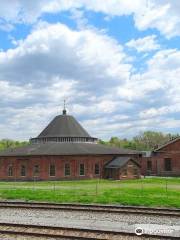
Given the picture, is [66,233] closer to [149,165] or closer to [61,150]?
[61,150]

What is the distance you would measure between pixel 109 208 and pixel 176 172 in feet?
115

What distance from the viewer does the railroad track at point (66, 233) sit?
46.3 ft

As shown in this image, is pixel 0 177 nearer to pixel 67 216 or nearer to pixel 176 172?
pixel 176 172

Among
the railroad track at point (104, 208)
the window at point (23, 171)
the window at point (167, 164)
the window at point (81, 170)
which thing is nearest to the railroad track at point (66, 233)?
the railroad track at point (104, 208)

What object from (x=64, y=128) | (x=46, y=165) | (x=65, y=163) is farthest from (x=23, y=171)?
(x=64, y=128)

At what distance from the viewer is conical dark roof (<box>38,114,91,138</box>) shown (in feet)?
196

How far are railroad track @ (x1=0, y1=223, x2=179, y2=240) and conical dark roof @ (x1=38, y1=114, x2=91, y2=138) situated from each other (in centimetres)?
4327

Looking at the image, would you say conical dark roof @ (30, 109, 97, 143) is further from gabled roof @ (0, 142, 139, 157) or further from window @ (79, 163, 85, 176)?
window @ (79, 163, 85, 176)

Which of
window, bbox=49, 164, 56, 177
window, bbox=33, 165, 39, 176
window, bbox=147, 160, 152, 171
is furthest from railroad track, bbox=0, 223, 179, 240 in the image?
window, bbox=147, 160, 152, 171

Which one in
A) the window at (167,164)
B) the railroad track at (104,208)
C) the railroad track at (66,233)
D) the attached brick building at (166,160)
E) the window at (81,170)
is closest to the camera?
the railroad track at (66,233)

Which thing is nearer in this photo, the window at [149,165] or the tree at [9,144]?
the window at [149,165]

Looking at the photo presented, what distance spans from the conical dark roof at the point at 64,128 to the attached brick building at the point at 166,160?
12.0 metres

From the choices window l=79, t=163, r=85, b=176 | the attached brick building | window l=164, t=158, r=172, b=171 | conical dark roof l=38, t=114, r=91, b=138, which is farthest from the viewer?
conical dark roof l=38, t=114, r=91, b=138

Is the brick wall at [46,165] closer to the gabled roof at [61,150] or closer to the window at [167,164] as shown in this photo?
the gabled roof at [61,150]
